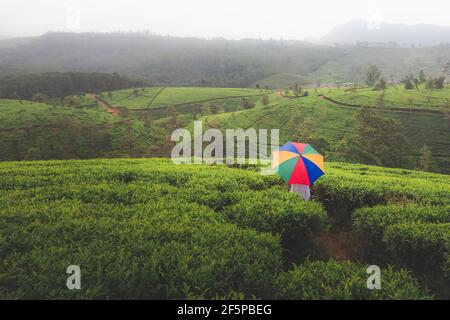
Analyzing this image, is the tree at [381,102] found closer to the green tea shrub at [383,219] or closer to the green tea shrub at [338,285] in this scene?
the green tea shrub at [383,219]

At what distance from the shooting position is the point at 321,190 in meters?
14.2

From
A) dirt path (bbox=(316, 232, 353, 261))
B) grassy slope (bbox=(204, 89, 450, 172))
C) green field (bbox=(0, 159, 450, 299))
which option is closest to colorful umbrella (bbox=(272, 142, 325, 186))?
green field (bbox=(0, 159, 450, 299))

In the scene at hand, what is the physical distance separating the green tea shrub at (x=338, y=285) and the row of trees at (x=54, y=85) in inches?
6488

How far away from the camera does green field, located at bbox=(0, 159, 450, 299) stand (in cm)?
670

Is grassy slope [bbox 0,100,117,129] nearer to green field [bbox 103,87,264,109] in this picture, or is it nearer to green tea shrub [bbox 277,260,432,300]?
green field [bbox 103,87,264,109]

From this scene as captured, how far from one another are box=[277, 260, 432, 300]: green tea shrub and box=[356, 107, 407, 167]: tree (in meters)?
59.8

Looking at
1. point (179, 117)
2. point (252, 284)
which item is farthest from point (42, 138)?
point (252, 284)

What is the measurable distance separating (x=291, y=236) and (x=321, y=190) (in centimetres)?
470

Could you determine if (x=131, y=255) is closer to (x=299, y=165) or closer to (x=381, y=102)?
(x=299, y=165)

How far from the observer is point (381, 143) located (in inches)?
2623
